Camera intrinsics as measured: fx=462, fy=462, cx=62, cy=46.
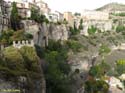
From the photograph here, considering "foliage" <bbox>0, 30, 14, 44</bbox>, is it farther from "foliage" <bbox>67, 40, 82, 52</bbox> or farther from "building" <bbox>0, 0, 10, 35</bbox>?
"foliage" <bbox>67, 40, 82, 52</bbox>

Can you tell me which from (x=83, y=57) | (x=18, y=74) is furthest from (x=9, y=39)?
(x=83, y=57)

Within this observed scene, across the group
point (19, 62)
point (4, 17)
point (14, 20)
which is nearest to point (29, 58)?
point (19, 62)

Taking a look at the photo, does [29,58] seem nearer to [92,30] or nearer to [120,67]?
[120,67]

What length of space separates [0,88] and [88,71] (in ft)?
112

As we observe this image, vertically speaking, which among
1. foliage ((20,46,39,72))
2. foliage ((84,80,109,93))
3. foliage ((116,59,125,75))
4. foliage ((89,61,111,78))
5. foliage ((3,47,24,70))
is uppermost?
foliage ((3,47,24,70))

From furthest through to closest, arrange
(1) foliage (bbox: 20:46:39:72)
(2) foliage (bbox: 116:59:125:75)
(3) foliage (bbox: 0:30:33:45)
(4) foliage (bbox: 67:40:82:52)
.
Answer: (4) foliage (bbox: 67:40:82:52)
(2) foliage (bbox: 116:59:125:75)
(3) foliage (bbox: 0:30:33:45)
(1) foliage (bbox: 20:46:39:72)

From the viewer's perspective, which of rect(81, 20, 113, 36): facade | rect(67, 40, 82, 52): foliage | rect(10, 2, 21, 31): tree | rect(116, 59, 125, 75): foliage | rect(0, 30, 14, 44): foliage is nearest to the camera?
rect(0, 30, 14, 44): foliage

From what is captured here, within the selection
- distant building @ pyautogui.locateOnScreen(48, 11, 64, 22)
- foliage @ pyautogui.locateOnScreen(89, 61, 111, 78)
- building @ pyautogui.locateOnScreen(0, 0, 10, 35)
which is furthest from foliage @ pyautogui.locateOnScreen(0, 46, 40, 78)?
distant building @ pyautogui.locateOnScreen(48, 11, 64, 22)

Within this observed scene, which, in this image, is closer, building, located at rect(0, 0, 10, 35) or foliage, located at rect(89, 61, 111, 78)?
building, located at rect(0, 0, 10, 35)

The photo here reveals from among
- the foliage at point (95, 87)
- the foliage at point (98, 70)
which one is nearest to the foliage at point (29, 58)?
the foliage at point (95, 87)

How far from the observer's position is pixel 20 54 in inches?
949

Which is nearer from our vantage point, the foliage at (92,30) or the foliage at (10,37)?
the foliage at (10,37)

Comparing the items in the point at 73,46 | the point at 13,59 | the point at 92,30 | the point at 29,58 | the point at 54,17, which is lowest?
the point at 92,30

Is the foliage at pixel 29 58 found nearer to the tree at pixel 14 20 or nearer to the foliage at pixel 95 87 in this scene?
the tree at pixel 14 20
